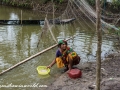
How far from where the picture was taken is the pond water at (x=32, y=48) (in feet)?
18.8

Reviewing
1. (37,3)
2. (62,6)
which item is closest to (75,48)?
(62,6)

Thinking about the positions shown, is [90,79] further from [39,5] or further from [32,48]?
[39,5]

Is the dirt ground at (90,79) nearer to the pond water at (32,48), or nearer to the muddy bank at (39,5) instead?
the pond water at (32,48)

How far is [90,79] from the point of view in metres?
5.31

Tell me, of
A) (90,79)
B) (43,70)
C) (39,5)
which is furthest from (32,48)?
(39,5)

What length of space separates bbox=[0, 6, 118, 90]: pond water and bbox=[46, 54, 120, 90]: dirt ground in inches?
15.3

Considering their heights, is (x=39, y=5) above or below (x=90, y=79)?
above

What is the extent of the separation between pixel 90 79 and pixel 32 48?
3489mm

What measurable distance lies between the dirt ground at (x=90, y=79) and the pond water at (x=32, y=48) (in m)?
0.39

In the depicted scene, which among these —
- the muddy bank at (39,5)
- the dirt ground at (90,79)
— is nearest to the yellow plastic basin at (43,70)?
the dirt ground at (90,79)

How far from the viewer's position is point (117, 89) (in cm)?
434

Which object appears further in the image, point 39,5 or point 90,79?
point 39,5

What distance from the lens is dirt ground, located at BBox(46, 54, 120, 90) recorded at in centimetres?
466

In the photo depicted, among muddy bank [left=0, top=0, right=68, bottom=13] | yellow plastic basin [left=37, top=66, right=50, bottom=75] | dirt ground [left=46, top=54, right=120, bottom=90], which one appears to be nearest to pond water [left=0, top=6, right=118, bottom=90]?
yellow plastic basin [left=37, top=66, right=50, bottom=75]
